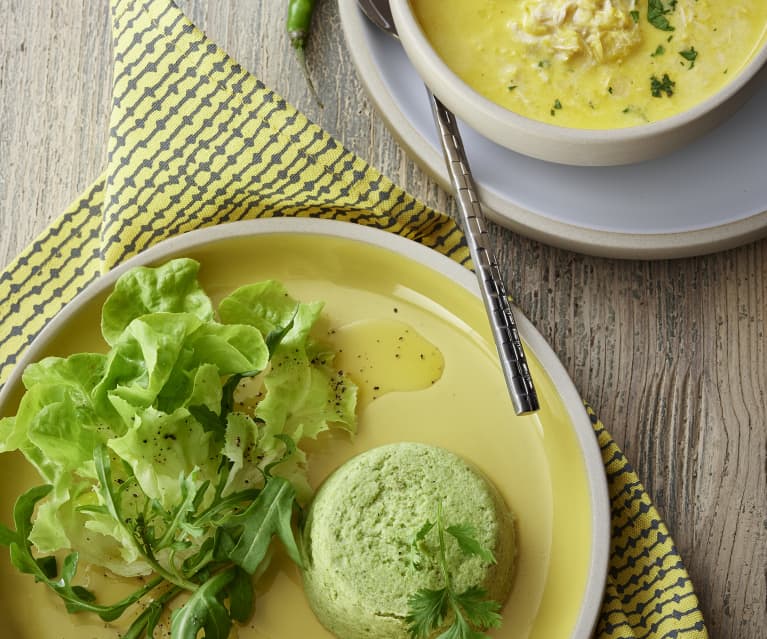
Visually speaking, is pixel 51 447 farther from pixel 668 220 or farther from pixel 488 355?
pixel 668 220

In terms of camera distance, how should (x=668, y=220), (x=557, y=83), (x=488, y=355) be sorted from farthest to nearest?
1. (x=488, y=355)
2. (x=668, y=220)
3. (x=557, y=83)

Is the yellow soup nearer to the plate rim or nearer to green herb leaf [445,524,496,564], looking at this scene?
the plate rim

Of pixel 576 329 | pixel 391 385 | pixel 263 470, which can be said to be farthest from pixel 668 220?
pixel 263 470

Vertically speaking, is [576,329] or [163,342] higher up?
[163,342]

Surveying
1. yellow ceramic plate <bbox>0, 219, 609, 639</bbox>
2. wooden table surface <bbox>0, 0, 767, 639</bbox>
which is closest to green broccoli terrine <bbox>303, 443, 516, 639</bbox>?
yellow ceramic plate <bbox>0, 219, 609, 639</bbox>

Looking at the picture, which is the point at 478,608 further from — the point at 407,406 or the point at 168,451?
the point at 168,451
